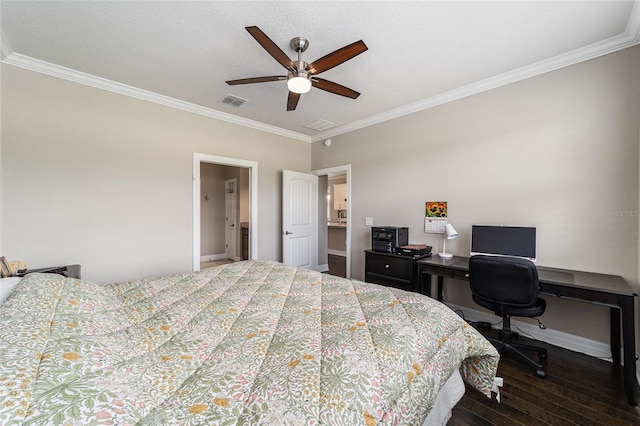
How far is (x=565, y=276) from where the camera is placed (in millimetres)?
2254

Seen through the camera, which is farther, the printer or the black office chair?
A: the printer

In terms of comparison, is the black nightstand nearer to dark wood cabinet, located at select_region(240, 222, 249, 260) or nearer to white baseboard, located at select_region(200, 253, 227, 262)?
dark wood cabinet, located at select_region(240, 222, 249, 260)

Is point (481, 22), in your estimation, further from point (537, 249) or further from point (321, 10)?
point (537, 249)

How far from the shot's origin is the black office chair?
2.07 metres

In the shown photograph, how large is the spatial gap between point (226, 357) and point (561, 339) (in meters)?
3.12

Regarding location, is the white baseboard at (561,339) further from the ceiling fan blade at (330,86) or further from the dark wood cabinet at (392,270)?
the ceiling fan blade at (330,86)

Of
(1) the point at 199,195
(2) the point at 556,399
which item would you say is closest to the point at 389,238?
(2) the point at 556,399

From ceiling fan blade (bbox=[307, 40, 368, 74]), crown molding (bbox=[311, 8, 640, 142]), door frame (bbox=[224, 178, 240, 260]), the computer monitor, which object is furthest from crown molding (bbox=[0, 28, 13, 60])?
the computer monitor

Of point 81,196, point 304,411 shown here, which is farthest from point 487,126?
point 81,196

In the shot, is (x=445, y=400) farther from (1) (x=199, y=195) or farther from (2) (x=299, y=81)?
(1) (x=199, y=195)

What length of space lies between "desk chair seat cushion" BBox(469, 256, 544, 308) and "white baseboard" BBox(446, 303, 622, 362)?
72 centimetres

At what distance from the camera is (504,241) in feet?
A: 8.70

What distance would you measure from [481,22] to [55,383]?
2.98m

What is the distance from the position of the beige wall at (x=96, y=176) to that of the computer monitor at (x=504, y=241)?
11.3ft
